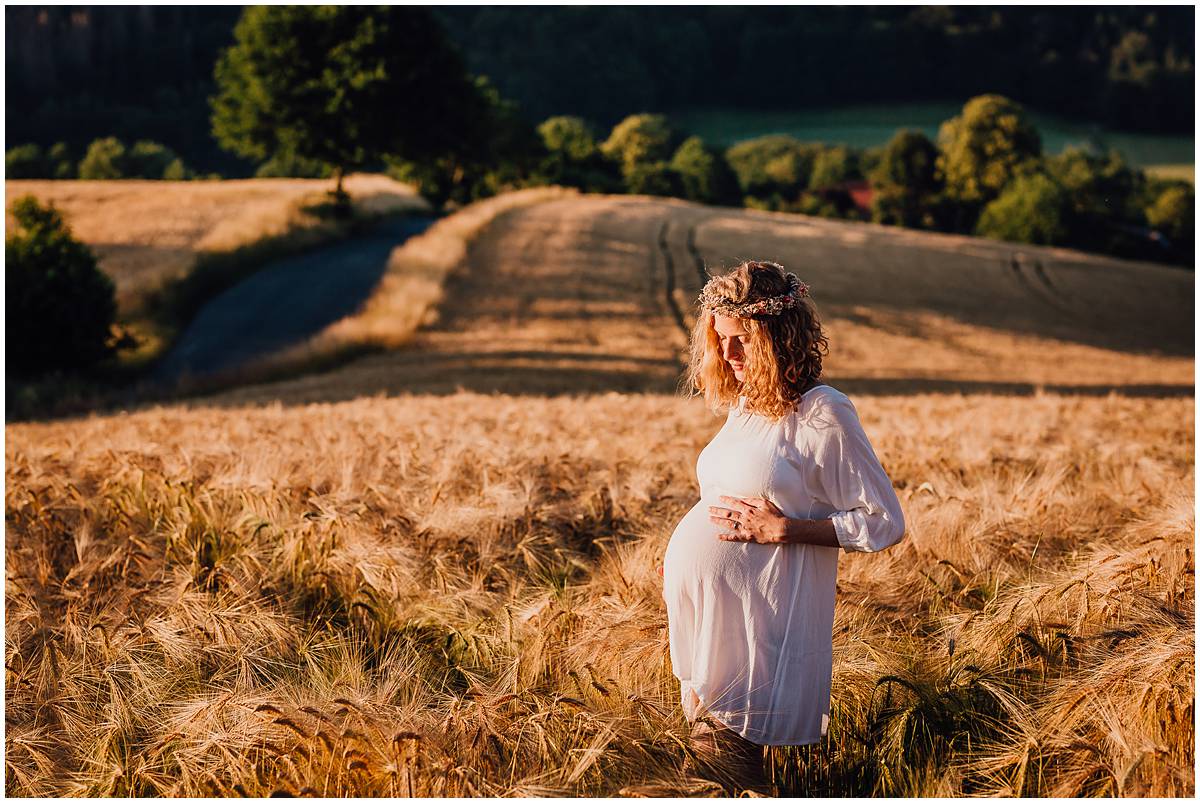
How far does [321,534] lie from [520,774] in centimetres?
221

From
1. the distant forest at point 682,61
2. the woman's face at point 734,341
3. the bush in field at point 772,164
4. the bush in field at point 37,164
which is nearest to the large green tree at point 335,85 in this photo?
the bush in field at point 37,164

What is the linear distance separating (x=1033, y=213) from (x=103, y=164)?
3286 inches

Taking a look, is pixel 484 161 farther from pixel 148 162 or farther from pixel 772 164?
pixel 772 164

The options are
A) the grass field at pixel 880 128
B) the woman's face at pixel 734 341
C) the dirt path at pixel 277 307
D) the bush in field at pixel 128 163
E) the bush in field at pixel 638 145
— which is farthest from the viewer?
the grass field at pixel 880 128

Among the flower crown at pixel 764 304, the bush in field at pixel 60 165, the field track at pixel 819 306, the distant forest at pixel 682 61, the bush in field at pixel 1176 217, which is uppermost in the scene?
the distant forest at pixel 682 61

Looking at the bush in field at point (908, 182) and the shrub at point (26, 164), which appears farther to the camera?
the shrub at point (26, 164)

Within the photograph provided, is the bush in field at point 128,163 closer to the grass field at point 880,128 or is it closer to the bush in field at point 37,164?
the bush in field at point 37,164

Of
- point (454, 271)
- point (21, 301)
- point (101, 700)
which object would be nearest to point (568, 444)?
point (101, 700)

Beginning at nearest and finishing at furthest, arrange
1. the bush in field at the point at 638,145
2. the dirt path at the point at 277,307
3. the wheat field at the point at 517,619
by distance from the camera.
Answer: the wheat field at the point at 517,619, the dirt path at the point at 277,307, the bush in field at the point at 638,145

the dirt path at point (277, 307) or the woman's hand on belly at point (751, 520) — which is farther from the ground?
the woman's hand on belly at point (751, 520)

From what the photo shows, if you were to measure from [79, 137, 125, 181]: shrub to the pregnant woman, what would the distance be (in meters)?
99.2

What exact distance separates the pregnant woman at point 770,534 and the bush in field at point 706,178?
92.4 meters

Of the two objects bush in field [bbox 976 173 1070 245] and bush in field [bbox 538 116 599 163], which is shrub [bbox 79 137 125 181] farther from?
bush in field [bbox 976 173 1070 245]

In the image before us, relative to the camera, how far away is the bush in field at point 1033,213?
69062mm
